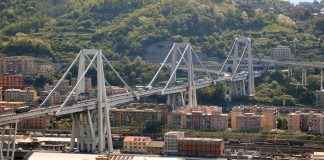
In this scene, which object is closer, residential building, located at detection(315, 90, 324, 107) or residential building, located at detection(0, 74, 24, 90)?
residential building, located at detection(315, 90, 324, 107)

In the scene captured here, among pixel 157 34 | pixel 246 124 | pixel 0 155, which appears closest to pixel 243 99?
pixel 246 124

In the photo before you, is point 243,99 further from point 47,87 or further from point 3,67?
point 3,67

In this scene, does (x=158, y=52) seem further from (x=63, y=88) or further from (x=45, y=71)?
(x=63, y=88)

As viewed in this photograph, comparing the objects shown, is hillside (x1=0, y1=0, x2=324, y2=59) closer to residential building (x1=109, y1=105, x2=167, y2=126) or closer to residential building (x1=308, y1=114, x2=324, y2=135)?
residential building (x1=109, y1=105, x2=167, y2=126)

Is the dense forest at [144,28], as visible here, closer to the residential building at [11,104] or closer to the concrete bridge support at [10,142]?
the residential building at [11,104]

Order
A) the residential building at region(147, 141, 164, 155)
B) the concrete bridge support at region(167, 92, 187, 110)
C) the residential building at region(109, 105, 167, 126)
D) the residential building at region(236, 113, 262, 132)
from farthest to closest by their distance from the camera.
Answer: the concrete bridge support at region(167, 92, 187, 110)
the residential building at region(109, 105, 167, 126)
the residential building at region(236, 113, 262, 132)
the residential building at region(147, 141, 164, 155)

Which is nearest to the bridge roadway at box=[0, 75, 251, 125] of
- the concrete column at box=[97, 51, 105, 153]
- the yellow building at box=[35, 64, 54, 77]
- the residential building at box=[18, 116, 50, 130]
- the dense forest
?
the concrete column at box=[97, 51, 105, 153]
